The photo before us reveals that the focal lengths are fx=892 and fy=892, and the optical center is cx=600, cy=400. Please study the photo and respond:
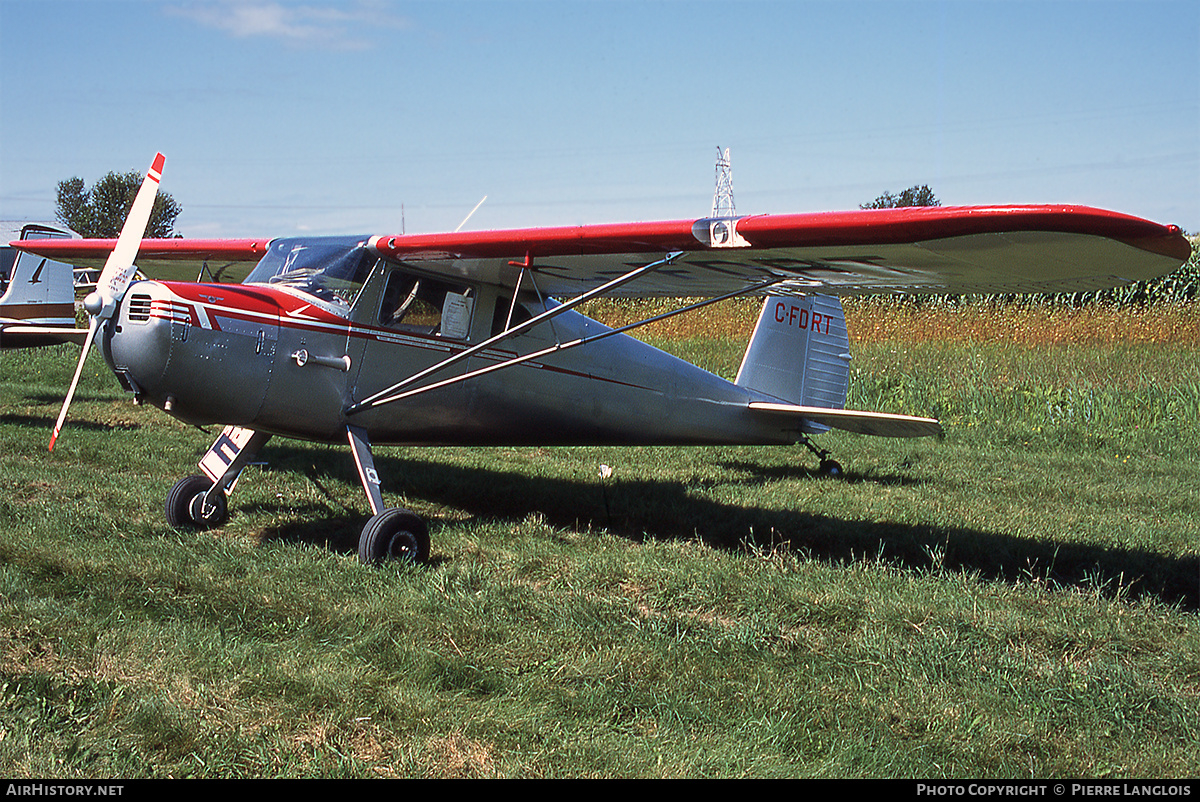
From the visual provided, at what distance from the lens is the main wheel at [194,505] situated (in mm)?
5883

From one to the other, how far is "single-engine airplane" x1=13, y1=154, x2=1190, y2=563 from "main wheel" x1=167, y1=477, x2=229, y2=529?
0.01 meters

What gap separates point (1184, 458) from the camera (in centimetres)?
975

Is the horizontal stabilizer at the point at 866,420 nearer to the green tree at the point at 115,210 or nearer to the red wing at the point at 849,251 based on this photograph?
the red wing at the point at 849,251

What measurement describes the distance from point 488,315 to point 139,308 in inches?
91.5

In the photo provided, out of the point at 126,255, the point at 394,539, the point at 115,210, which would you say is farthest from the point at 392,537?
the point at 115,210

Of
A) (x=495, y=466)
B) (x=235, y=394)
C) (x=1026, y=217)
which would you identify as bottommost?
(x=495, y=466)

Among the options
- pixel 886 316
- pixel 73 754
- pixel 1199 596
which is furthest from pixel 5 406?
pixel 886 316

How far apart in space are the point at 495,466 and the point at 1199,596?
582 cm

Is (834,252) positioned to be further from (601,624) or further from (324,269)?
(324,269)

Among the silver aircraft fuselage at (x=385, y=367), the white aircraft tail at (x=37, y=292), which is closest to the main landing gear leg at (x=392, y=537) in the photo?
the silver aircraft fuselage at (x=385, y=367)

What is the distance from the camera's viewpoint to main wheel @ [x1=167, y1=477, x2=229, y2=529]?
5.88 m

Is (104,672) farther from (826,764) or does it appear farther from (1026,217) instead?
(1026,217)

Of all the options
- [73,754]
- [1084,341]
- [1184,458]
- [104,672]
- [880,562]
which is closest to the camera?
[73,754]

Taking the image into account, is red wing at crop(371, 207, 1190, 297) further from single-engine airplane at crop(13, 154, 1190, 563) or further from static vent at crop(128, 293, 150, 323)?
static vent at crop(128, 293, 150, 323)
